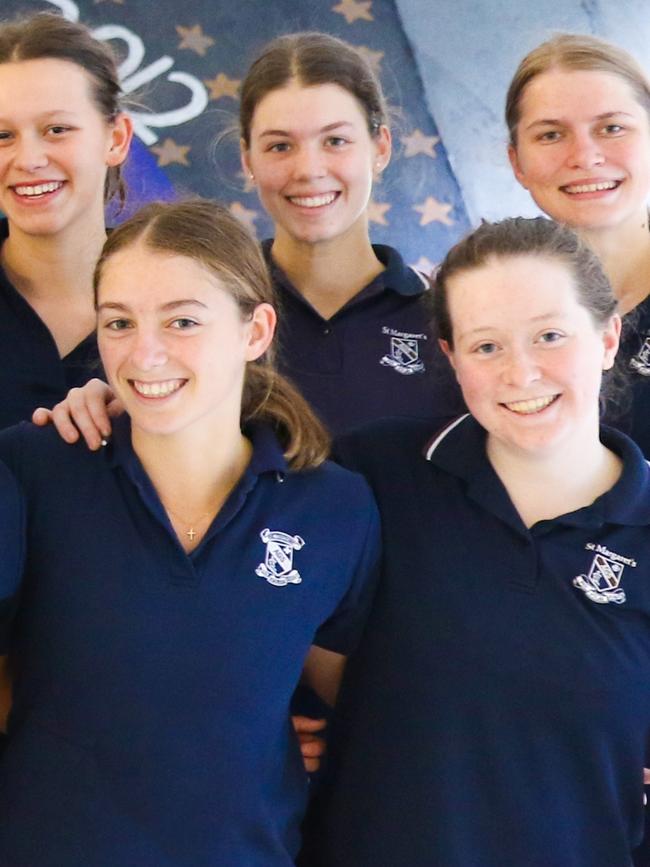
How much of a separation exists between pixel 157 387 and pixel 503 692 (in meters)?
0.73

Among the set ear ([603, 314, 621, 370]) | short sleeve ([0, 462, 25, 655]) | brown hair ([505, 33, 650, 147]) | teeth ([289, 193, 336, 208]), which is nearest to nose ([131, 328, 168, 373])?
short sleeve ([0, 462, 25, 655])

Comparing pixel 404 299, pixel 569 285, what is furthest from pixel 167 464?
pixel 404 299

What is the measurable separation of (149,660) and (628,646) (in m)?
0.75

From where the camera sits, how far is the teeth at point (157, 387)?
6.16 feet

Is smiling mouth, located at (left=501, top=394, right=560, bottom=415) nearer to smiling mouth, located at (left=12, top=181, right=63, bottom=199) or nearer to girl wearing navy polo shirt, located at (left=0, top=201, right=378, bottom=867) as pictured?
girl wearing navy polo shirt, located at (left=0, top=201, right=378, bottom=867)

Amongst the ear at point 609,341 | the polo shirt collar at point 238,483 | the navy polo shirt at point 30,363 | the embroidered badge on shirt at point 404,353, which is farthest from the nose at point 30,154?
the ear at point 609,341

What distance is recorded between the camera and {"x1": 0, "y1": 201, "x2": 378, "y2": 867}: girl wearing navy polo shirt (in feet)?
5.67

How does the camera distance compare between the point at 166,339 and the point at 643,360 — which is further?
the point at 643,360

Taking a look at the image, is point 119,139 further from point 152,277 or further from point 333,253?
point 152,277

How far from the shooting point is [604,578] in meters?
1.91

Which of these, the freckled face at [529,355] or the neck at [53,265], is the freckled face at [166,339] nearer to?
the freckled face at [529,355]

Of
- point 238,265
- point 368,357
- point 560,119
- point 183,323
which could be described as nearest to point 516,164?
point 560,119

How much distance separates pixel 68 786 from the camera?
1.72 m

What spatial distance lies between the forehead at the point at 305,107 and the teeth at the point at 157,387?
94 cm
